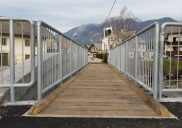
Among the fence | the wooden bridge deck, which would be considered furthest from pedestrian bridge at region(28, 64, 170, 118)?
the fence

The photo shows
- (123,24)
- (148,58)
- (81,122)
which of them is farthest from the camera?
(123,24)

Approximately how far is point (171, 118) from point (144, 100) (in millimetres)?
860

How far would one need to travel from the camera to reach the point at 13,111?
2479mm

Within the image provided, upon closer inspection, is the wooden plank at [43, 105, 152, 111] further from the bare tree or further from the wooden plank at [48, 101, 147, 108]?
the bare tree

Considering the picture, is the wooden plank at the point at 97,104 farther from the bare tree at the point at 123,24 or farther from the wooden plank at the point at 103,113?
the bare tree at the point at 123,24

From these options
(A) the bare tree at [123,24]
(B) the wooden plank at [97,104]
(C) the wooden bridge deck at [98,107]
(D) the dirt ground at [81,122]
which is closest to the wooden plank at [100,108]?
(C) the wooden bridge deck at [98,107]

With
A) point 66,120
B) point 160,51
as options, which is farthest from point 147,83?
point 66,120

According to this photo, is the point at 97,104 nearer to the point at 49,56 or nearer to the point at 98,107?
the point at 98,107

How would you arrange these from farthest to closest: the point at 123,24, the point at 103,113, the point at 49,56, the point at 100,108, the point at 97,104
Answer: the point at 123,24, the point at 49,56, the point at 97,104, the point at 100,108, the point at 103,113

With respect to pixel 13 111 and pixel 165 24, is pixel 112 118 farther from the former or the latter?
pixel 165 24

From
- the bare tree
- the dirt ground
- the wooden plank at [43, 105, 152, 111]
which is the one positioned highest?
the bare tree

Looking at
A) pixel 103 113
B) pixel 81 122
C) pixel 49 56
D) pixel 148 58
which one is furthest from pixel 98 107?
pixel 49 56

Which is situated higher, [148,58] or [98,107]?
[148,58]

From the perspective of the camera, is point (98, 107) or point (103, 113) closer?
point (103, 113)
